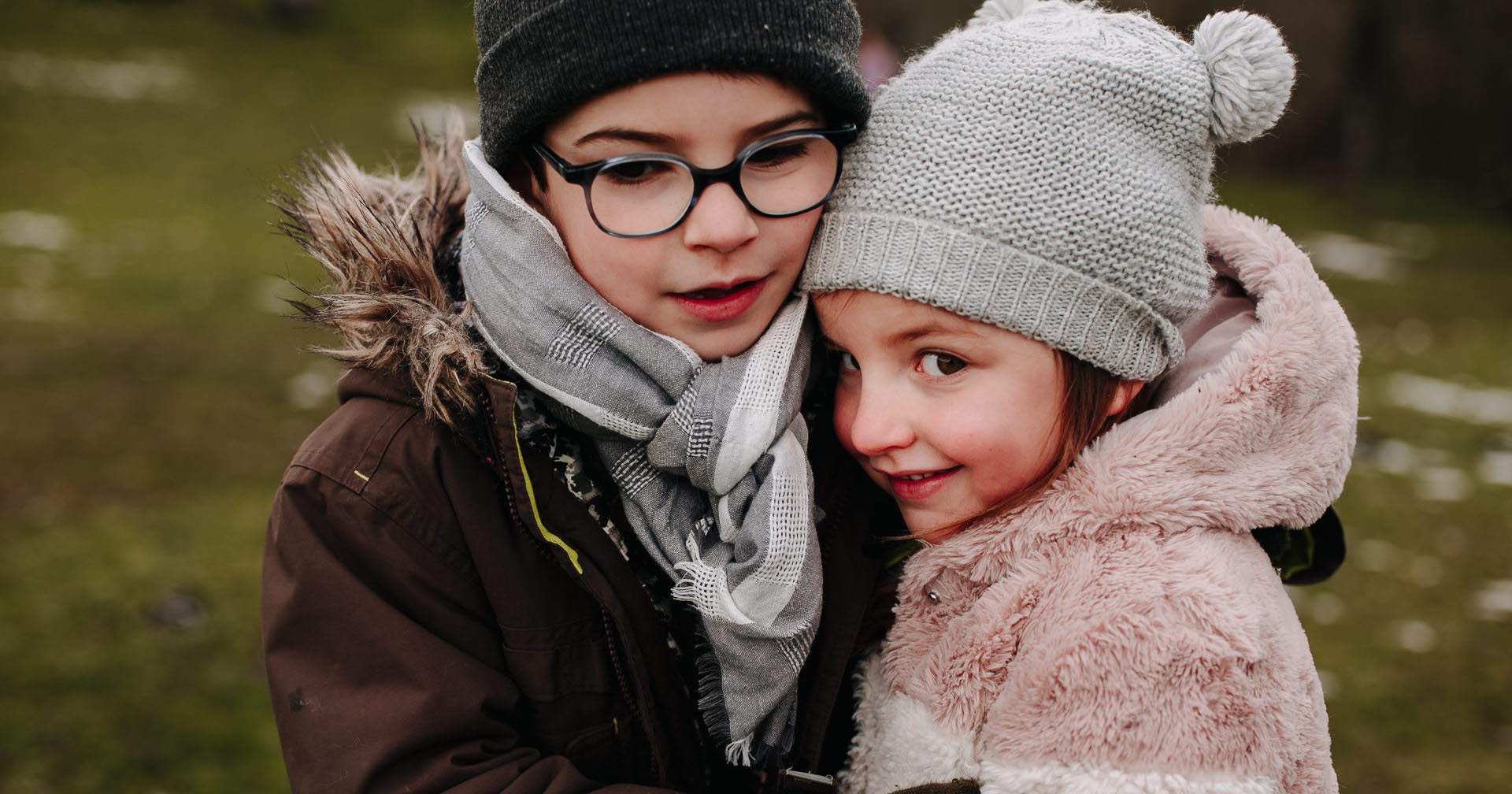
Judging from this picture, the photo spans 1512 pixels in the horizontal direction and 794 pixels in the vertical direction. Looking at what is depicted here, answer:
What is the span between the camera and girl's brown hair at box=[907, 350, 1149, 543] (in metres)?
1.65

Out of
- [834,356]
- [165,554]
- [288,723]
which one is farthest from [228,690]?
[834,356]

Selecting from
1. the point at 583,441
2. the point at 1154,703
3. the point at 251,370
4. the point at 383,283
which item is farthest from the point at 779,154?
the point at 251,370

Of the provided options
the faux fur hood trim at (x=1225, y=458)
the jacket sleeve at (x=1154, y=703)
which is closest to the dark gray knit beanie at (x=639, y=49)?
the faux fur hood trim at (x=1225, y=458)

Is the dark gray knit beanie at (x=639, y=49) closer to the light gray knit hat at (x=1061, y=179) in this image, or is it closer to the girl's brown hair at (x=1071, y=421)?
the light gray knit hat at (x=1061, y=179)

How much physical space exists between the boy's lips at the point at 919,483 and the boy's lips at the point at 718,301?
0.35 meters

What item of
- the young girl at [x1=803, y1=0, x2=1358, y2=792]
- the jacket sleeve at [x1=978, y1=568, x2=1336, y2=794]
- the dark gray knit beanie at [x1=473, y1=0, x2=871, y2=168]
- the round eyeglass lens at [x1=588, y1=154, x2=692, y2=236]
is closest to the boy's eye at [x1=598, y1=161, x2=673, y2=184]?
the round eyeglass lens at [x1=588, y1=154, x2=692, y2=236]

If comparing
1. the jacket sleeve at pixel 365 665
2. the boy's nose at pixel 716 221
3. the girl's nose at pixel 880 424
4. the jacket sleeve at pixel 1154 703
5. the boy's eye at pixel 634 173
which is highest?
the boy's eye at pixel 634 173

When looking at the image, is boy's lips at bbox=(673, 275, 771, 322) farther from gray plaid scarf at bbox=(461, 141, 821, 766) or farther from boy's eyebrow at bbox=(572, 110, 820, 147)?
boy's eyebrow at bbox=(572, 110, 820, 147)

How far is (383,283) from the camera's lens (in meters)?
1.70

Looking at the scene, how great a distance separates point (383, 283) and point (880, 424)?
79 centimetres

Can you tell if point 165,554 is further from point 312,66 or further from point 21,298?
point 312,66

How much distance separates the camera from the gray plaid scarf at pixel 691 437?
156 centimetres

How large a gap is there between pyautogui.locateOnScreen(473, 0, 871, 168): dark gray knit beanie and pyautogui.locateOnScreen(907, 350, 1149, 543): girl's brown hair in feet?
1.70

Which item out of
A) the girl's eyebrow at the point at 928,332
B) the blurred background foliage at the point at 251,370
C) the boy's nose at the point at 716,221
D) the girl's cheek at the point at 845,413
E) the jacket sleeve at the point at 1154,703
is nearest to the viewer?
the jacket sleeve at the point at 1154,703
